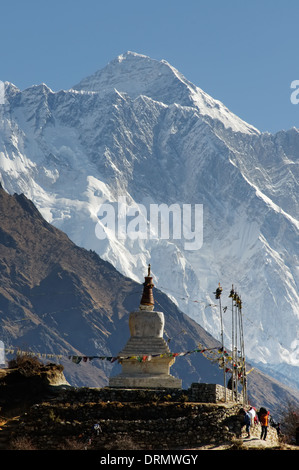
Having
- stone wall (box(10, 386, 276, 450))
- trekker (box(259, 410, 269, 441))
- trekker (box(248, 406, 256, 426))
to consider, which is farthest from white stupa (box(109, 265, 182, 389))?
trekker (box(259, 410, 269, 441))

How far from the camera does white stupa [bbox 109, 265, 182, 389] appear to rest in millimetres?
66875

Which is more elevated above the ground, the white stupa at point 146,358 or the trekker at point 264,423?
the white stupa at point 146,358

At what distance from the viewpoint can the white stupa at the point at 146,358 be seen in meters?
66.9

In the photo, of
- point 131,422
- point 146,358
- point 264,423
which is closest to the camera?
point 131,422

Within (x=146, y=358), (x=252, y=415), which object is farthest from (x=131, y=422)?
(x=146, y=358)

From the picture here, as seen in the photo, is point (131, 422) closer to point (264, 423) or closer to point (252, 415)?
point (252, 415)

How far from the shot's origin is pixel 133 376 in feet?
224

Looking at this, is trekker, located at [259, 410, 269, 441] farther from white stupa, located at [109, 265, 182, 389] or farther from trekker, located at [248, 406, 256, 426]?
white stupa, located at [109, 265, 182, 389]

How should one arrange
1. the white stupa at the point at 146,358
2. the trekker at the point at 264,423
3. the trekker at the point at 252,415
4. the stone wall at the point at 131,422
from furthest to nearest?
1. the white stupa at the point at 146,358
2. the trekker at the point at 252,415
3. the trekker at the point at 264,423
4. the stone wall at the point at 131,422

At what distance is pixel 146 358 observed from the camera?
224 feet

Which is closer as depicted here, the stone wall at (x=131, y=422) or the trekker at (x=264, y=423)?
the stone wall at (x=131, y=422)

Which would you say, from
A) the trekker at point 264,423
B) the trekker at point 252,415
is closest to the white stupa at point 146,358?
the trekker at point 252,415

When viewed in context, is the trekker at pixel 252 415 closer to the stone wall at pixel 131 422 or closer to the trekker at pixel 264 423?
the trekker at pixel 264 423

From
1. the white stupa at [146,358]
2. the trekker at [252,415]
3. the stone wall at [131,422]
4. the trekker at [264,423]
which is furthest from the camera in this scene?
the white stupa at [146,358]
